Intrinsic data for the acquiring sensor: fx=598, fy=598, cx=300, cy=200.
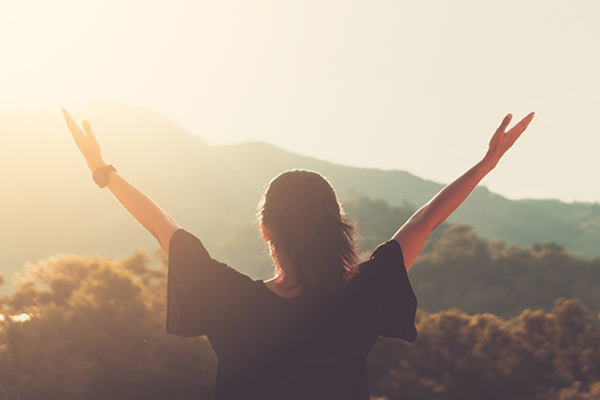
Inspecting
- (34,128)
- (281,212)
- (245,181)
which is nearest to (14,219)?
(34,128)

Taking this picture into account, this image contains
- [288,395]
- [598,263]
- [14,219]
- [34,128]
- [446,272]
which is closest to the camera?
[288,395]

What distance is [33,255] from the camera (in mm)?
76875

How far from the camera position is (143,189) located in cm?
9881

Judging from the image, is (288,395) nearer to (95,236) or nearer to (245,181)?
(95,236)

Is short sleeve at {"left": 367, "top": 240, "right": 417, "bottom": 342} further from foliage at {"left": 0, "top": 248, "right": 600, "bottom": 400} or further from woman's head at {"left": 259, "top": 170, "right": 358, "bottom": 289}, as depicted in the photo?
foliage at {"left": 0, "top": 248, "right": 600, "bottom": 400}

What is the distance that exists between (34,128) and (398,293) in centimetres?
10227

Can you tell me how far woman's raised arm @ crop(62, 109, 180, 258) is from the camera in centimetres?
151

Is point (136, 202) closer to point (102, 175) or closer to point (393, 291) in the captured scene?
point (102, 175)

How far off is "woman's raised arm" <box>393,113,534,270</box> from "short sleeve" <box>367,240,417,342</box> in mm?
50

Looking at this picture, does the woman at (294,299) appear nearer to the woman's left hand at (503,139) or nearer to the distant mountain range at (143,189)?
the woman's left hand at (503,139)

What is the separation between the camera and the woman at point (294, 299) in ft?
4.46

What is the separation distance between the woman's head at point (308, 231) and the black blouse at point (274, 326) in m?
0.05

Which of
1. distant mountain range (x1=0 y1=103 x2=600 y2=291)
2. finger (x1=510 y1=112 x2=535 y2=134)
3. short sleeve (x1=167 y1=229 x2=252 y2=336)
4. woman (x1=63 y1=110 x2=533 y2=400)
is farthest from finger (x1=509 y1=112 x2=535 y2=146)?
distant mountain range (x1=0 y1=103 x2=600 y2=291)

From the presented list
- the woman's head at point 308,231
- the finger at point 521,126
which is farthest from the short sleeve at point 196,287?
the finger at point 521,126
